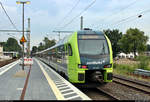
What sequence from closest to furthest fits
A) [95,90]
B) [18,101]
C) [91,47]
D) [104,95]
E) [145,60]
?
[18,101], [104,95], [91,47], [95,90], [145,60]

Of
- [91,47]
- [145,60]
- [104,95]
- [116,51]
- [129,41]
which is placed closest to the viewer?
[104,95]

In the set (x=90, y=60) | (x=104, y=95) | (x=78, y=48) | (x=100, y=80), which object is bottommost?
(x=104, y=95)

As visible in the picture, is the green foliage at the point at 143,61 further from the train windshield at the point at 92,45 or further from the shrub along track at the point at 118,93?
the train windshield at the point at 92,45

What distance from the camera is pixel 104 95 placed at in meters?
8.96

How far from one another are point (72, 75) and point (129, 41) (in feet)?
197

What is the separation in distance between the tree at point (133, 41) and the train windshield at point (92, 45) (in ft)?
179

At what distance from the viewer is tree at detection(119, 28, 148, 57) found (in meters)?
64.2

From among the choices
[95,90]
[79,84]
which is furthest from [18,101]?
[95,90]

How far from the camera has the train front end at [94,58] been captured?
901cm

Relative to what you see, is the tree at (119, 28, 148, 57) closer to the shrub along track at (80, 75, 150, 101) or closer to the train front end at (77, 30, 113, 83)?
the shrub along track at (80, 75, 150, 101)

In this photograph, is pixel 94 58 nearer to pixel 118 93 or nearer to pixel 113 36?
pixel 118 93

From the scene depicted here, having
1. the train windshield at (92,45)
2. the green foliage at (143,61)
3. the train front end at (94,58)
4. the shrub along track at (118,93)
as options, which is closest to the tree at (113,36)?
the green foliage at (143,61)

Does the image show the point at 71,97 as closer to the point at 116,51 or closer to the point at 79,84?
the point at 79,84

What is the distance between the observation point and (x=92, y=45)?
9.67 metres
